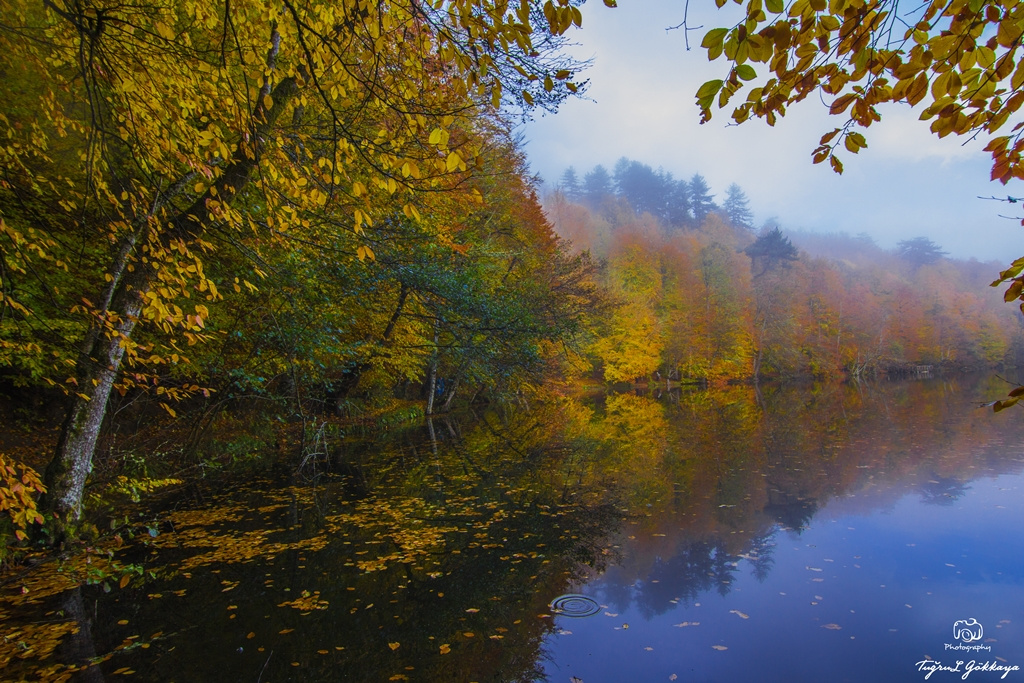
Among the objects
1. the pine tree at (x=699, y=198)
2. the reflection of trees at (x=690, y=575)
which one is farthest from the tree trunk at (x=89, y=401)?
the pine tree at (x=699, y=198)

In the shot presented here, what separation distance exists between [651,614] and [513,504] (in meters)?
3.17

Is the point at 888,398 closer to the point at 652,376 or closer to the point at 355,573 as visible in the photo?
the point at 652,376

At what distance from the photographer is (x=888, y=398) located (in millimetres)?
26000

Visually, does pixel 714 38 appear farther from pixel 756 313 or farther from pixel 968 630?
pixel 756 313

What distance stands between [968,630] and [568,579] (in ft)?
11.2

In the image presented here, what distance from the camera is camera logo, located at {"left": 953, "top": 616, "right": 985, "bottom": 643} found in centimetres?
432

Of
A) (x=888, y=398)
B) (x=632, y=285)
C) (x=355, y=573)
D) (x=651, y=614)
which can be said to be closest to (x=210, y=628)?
(x=355, y=573)

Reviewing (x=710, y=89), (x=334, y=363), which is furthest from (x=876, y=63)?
(x=334, y=363)

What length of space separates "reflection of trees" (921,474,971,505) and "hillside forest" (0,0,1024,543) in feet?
21.8

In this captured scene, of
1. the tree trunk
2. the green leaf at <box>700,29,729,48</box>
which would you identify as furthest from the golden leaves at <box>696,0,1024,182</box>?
the tree trunk

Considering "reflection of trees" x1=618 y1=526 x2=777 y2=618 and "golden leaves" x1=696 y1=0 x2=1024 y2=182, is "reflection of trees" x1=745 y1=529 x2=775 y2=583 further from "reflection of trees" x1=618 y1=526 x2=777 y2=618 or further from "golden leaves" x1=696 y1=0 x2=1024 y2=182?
"golden leaves" x1=696 y1=0 x2=1024 y2=182

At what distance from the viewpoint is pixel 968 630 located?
174 inches

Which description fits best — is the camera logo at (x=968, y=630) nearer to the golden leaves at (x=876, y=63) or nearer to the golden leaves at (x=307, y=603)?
the golden leaves at (x=876, y=63)

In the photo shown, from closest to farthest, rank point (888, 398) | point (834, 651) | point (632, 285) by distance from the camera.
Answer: point (834, 651) → point (888, 398) → point (632, 285)
